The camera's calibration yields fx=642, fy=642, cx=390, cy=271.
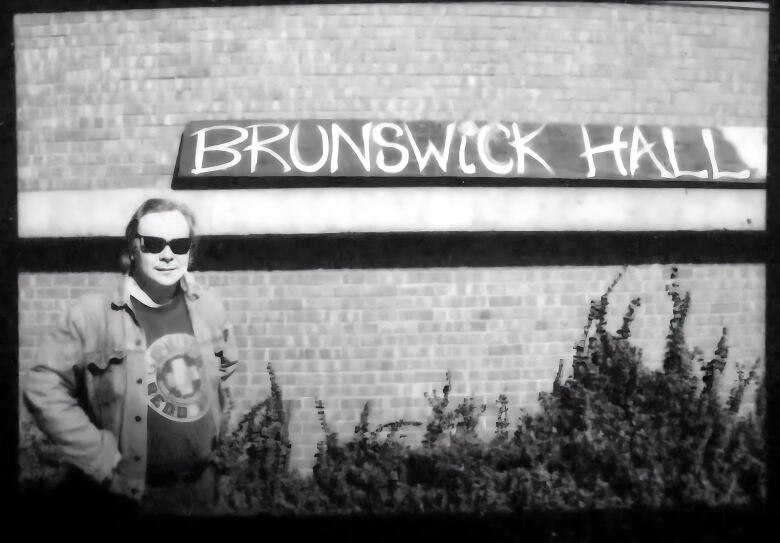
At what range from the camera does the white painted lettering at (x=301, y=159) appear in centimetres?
439

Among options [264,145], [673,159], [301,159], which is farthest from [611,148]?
[264,145]

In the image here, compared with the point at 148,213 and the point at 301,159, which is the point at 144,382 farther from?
the point at 301,159

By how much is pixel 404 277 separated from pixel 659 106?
221 cm

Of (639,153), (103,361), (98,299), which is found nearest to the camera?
(103,361)

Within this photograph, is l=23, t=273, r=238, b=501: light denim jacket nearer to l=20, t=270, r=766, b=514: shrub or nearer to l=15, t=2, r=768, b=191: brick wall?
l=20, t=270, r=766, b=514: shrub

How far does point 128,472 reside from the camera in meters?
4.34

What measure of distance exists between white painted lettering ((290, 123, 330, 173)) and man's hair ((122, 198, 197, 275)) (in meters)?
0.80

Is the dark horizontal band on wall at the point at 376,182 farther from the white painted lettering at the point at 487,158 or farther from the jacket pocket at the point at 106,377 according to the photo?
the jacket pocket at the point at 106,377

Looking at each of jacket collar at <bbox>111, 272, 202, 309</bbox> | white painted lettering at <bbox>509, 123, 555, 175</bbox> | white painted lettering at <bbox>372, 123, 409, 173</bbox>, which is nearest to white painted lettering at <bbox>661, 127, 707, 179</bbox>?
white painted lettering at <bbox>509, 123, 555, 175</bbox>

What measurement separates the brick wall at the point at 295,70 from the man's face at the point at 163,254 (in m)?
0.27

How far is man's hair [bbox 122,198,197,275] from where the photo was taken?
440 cm

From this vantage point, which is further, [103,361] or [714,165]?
[714,165]

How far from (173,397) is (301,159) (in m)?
1.84

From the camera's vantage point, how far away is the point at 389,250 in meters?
4.51
